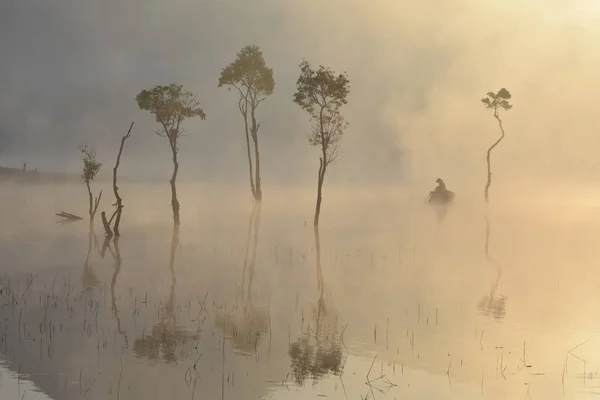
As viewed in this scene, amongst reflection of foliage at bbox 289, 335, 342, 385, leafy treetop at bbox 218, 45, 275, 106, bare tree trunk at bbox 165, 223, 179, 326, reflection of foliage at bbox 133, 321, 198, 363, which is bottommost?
reflection of foliage at bbox 133, 321, 198, 363

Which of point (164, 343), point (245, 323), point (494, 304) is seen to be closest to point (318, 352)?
point (245, 323)

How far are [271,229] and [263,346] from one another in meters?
35.3

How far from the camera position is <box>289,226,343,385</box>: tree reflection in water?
14516 millimetres

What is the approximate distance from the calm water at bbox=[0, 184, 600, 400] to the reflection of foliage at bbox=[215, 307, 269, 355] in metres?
0.09

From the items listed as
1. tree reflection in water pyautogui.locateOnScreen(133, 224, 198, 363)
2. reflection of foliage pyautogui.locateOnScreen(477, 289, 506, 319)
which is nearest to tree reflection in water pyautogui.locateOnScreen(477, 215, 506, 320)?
reflection of foliage pyautogui.locateOnScreen(477, 289, 506, 319)

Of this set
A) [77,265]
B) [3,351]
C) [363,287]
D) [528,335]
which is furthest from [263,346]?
[77,265]

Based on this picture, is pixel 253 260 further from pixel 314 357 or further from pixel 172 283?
pixel 314 357

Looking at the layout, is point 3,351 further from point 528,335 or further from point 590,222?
point 590,222

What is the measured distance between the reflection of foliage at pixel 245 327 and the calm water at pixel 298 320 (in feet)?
0.31

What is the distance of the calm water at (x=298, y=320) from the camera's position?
13.9m

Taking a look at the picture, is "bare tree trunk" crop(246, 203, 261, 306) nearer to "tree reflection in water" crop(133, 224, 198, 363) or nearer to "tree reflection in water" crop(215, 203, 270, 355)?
"tree reflection in water" crop(215, 203, 270, 355)

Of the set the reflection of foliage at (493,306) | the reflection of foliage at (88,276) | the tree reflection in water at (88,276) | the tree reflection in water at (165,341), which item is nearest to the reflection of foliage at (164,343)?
the tree reflection in water at (165,341)

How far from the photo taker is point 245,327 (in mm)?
18578

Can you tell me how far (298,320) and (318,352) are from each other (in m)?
3.52
